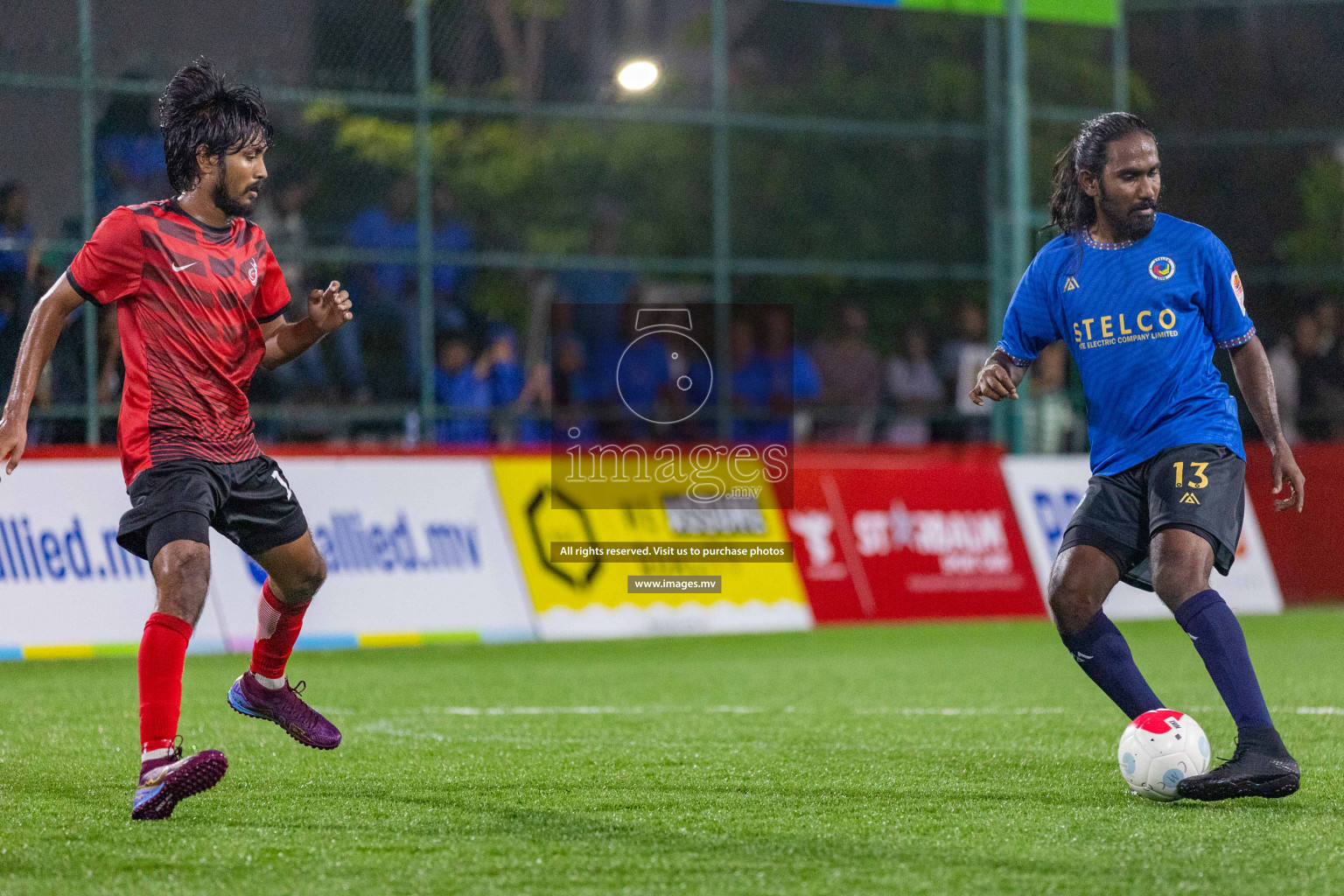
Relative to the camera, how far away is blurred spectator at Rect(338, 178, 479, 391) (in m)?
14.1

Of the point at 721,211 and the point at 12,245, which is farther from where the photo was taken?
the point at 721,211

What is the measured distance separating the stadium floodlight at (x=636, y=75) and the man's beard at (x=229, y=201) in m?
10.8

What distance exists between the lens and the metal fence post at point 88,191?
12234 mm

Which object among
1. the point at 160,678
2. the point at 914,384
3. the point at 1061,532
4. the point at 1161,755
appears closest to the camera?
the point at 160,678

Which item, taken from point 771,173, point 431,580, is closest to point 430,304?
point 431,580

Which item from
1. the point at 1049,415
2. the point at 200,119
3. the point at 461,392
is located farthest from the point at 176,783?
the point at 1049,415

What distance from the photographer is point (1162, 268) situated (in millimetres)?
5504

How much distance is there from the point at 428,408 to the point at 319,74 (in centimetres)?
284

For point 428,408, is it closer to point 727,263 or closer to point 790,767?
point 727,263

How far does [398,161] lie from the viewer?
14.2m

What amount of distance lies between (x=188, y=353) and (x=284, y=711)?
4.42 feet

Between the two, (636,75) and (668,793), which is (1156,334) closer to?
(668,793)

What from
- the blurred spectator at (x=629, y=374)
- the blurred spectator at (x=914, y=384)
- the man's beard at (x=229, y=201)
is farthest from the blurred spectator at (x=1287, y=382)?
the man's beard at (x=229, y=201)

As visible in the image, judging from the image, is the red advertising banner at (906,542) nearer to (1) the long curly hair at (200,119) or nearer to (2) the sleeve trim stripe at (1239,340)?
(2) the sleeve trim stripe at (1239,340)
